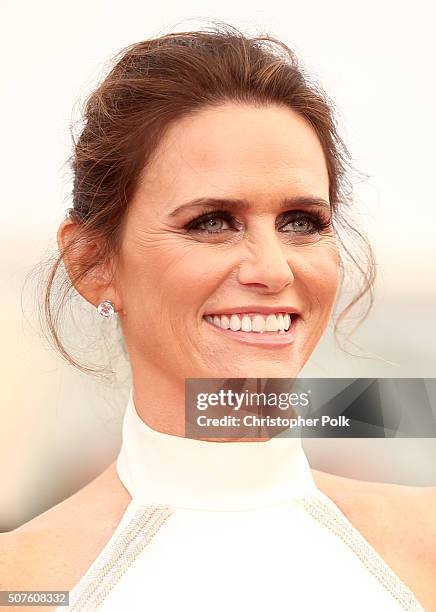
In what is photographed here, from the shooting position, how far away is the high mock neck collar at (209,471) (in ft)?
3.48

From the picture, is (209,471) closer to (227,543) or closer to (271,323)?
(227,543)

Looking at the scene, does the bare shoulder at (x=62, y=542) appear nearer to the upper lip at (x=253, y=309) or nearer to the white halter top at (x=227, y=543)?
the white halter top at (x=227, y=543)

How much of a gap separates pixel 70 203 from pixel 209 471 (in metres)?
0.42

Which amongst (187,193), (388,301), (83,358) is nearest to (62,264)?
(83,358)

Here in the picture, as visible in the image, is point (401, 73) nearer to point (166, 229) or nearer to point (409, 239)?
point (409, 239)

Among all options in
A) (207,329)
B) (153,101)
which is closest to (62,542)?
(207,329)

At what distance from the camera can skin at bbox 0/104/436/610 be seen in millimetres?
1043

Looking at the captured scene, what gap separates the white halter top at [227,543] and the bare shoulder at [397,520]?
0.09 feet

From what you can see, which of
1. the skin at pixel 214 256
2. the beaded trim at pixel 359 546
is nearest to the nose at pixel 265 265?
the skin at pixel 214 256

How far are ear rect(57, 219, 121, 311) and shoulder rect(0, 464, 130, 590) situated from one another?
0.79ft

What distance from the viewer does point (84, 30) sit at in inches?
51.3

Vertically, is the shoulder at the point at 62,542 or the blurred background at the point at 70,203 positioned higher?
the blurred background at the point at 70,203

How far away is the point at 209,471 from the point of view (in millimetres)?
1061

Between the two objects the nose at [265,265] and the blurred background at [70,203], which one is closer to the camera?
Answer: the nose at [265,265]
